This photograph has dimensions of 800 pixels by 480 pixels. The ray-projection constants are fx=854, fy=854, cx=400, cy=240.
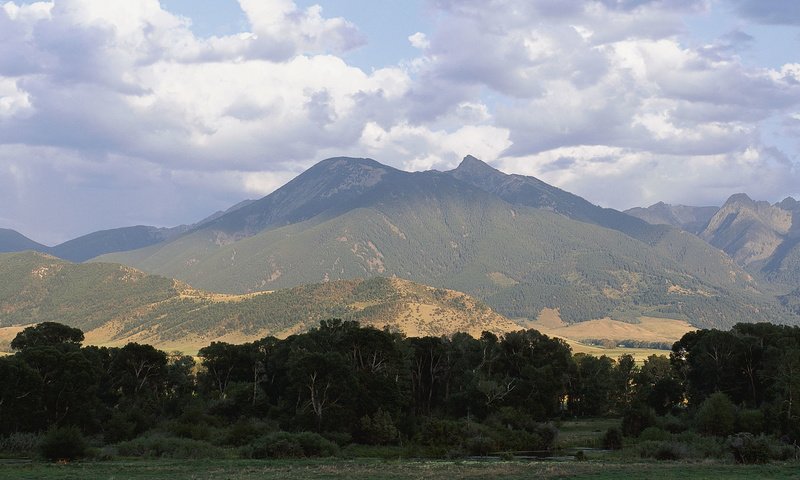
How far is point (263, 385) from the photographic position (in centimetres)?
11300

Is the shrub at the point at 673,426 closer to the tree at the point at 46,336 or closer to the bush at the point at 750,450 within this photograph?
the bush at the point at 750,450

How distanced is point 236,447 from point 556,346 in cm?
6597

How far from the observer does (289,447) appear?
7125 centimetres

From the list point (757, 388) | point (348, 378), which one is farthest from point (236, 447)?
point (757, 388)

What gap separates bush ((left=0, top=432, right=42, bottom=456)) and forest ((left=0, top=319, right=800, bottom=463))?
0.58 feet

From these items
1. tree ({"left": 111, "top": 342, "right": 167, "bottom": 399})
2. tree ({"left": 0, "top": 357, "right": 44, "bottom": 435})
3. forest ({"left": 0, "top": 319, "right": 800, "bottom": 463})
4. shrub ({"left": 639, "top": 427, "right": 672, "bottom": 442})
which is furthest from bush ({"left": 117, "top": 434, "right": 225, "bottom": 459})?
shrub ({"left": 639, "top": 427, "right": 672, "bottom": 442})

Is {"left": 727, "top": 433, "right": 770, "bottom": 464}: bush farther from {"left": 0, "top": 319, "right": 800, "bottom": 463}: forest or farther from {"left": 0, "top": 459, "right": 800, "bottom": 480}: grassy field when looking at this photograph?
{"left": 0, "top": 459, "right": 800, "bottom": 480}: grassy field

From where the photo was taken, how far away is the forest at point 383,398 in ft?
247

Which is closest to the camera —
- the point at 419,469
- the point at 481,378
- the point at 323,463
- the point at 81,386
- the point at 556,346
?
the point at 419,469

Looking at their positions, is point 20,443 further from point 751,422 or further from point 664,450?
point 751,422

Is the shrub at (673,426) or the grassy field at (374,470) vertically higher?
the grassy field at (374,470)

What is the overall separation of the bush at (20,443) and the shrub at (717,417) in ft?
210

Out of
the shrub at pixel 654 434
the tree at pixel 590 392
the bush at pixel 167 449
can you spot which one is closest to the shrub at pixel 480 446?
the shrub at pixel 654 434

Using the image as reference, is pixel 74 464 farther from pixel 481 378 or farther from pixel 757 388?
pixel 757 388
